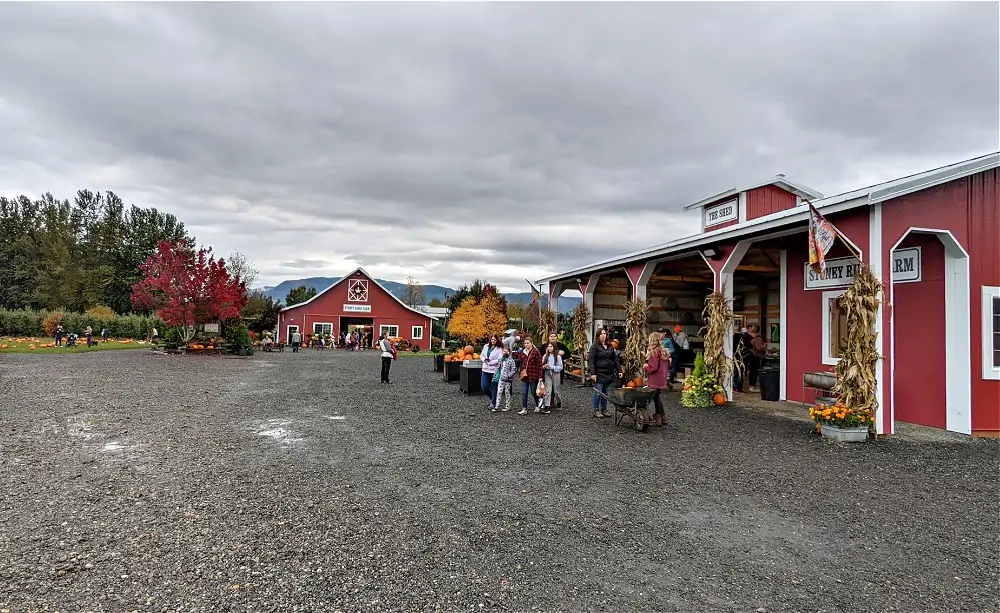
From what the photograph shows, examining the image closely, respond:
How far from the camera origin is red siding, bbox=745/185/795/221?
1658 cm

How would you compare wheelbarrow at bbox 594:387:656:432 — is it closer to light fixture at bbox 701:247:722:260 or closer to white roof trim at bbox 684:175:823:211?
light fixture at bbox 701:247:722:260

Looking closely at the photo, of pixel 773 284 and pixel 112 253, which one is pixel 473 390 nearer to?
pixel 773 284

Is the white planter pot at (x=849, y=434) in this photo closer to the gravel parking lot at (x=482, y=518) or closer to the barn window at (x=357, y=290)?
the gravel parking lot at (x=482, y=518)

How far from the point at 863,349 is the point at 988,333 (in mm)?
2760

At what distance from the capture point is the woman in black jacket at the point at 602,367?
32.4 ft

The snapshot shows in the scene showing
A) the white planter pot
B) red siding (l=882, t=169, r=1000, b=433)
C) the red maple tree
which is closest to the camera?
the white planter pot

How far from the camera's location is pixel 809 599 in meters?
3.42

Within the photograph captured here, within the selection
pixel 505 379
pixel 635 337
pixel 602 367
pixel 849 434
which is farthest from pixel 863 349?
pixel 635 337

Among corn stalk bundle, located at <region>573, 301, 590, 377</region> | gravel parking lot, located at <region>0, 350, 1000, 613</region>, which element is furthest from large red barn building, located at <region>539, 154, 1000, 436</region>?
corn stalk bundle, located at <region>573, 301, 590, 377</region>

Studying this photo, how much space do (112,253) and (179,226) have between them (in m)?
8.93

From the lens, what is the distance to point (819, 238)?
8.30 m

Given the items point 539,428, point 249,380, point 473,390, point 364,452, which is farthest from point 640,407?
point 249,380

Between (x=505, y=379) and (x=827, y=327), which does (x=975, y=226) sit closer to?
(x=827, y=327)

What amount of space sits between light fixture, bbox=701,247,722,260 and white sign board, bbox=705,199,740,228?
19.8 feet
